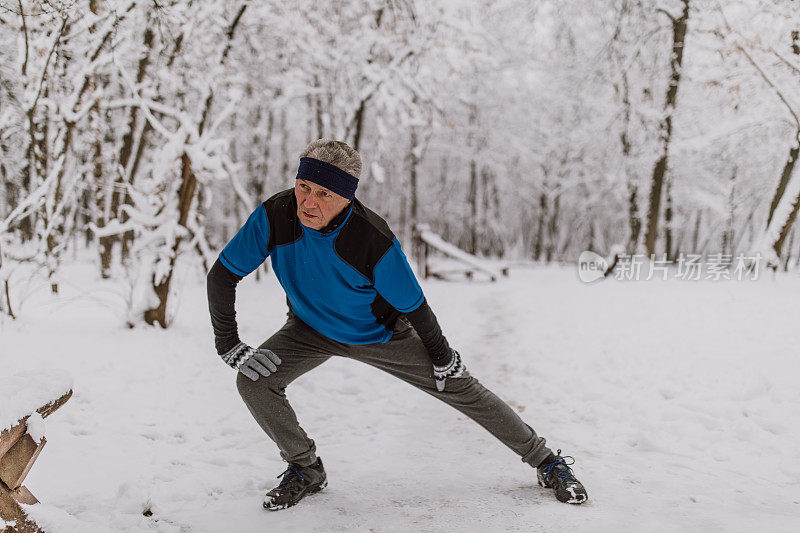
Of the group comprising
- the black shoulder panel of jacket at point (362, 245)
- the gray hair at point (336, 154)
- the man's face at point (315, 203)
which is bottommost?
the black shoulder panel of jacket at point (362, 245)

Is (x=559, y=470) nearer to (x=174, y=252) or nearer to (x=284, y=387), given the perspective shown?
(x=284, y=387)

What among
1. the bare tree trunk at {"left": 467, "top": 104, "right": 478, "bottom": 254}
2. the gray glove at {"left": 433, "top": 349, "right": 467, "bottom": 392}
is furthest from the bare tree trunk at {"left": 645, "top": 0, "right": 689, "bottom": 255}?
the bare tree trunk at {"left": 467, "top": 104, "right": 478, "bottom": 254}

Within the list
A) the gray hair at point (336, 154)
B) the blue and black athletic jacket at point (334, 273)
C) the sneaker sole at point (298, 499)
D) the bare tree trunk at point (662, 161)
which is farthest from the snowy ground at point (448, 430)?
the bare tree trunk at point (662, 161)

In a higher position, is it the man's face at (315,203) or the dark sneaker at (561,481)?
the man's face at (315,203)

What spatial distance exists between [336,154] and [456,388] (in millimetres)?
1303

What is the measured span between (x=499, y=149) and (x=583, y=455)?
68.7ft

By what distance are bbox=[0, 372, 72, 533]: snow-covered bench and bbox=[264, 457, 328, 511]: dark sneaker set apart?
1.00 metres

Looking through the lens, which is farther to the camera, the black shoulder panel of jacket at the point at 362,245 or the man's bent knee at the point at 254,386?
the man's bent knee at the point at 254,386

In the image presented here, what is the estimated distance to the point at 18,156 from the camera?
1391cm

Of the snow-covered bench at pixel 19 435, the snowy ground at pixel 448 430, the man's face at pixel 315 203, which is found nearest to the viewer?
the snow-covered bench at pixel 19 435

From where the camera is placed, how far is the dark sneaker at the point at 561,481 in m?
2.69

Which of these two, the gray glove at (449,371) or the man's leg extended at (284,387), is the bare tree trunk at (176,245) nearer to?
the man's leg extended at (284,387)

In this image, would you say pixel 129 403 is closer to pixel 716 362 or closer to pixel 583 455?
pixel 583 455

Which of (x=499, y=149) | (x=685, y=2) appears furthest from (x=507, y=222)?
(x=685, y=2)
